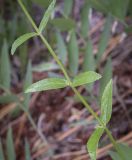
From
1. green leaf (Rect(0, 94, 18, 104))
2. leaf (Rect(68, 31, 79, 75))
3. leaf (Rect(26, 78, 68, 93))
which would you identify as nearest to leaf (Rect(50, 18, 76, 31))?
leaf (Rect(68, 31, 79, 75))

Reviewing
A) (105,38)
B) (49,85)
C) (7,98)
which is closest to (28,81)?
(7,98)

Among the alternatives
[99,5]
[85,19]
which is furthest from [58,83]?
[85,19]

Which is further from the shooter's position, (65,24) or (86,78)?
(65,24)

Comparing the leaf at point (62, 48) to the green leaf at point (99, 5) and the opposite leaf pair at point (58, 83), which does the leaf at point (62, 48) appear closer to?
the green leaf at point (99, 5)

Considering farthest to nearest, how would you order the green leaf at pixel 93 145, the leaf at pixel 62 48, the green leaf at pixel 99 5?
the leaf at pixel 62 48 < the green leaf at pixel 99 5 < the green leaf at pixel 93 145

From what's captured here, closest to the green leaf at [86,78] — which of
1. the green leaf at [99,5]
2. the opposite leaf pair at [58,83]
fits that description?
the opposite leaf pair at [58,83]

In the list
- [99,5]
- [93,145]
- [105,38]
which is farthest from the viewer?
[105,38]

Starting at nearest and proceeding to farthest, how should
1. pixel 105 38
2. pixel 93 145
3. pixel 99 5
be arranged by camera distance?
1. pixel 93 145
2. pixel 99 5
3. pixel 105 38

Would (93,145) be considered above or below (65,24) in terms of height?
below

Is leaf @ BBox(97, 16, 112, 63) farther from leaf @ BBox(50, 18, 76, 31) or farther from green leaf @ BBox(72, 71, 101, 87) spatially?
green leaf @ BBox(72, 71, 101, 87)

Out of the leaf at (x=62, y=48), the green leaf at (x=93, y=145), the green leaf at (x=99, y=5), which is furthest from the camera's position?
the leaf at (x=62, y=48)

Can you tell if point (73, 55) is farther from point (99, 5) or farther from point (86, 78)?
point (86, 78)
